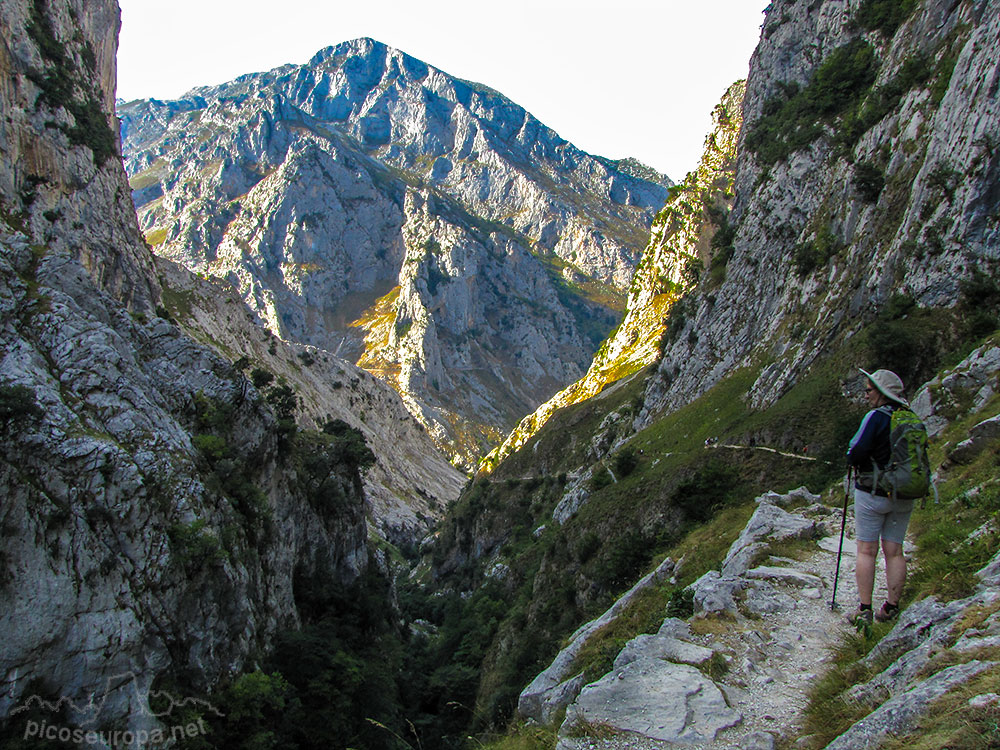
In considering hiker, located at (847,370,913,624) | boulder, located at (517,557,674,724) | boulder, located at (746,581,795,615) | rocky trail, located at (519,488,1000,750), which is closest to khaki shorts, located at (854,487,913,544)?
hiker, located at (847,370,913,624)

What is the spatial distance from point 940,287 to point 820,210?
57.1 feet

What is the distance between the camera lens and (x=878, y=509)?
26.2 ft

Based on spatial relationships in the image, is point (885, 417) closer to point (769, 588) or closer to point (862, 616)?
point (862, 616)

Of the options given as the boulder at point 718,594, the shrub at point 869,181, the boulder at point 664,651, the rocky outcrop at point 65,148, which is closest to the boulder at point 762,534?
the boulder at point 718,594

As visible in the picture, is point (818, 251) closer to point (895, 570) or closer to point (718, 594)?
point (718, 594)

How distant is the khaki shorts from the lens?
25.7 ft

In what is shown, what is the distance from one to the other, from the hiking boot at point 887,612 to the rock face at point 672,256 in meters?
74.8

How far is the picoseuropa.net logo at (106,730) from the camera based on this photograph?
1758 cm

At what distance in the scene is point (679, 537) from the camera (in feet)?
84.2

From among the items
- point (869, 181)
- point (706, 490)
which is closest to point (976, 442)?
point (706, 490)

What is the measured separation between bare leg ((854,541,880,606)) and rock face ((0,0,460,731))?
72.2ft

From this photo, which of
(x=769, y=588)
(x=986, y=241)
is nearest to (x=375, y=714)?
(x=769, y=588)

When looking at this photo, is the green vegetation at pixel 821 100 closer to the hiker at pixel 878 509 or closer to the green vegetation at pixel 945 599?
the green vegetation at pixel 945 599

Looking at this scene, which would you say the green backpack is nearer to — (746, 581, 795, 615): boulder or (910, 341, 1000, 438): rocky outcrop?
(746, 581, 795, 615): boulder
